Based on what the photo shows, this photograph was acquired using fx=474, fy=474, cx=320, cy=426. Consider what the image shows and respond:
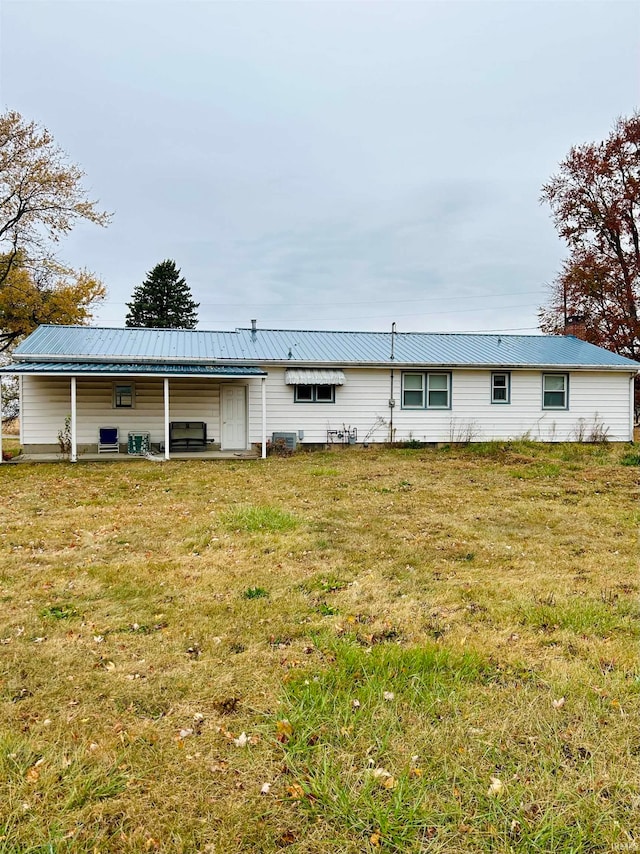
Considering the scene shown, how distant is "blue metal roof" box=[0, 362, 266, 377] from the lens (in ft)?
41.2

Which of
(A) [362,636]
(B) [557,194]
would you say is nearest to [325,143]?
(B) [557,194]

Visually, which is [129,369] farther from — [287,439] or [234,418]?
[287,439]

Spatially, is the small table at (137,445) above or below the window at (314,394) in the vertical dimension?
below

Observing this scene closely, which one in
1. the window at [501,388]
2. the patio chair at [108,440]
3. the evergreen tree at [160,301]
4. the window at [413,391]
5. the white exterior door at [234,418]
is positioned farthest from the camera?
the evergreen tree at [160,301]

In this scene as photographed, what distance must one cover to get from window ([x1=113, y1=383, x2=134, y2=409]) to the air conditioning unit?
4.55 metres

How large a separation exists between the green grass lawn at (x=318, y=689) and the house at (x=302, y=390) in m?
8.88

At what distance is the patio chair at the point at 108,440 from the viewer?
14.2m

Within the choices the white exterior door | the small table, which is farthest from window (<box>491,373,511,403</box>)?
the small table

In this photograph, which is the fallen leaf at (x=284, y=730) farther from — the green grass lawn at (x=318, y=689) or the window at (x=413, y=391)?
the window at (x=413, y=391)

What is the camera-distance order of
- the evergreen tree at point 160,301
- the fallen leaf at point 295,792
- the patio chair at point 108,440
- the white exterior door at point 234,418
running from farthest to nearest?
the evergreen tree at point 160,301 → the white exterior door at point 234,418 → the patio chair at point 108,440 → the fallen leaf at point 295,792

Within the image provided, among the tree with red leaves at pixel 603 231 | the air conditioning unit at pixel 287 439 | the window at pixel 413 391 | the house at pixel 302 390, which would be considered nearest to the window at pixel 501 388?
the house at pixel 302 390

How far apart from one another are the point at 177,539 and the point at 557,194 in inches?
1074

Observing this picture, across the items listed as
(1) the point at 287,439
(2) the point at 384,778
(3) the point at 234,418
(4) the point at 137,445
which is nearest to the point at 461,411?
(1) the point at 287,439

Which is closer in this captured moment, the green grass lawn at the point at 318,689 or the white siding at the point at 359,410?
the green grass lawn at the point at 318,689
